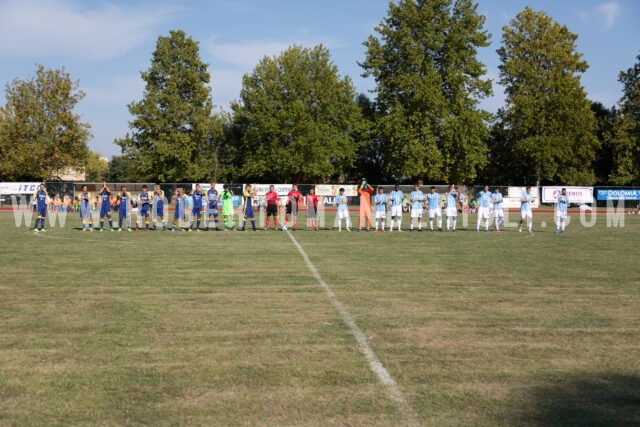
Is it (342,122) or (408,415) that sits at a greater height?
(342,122)

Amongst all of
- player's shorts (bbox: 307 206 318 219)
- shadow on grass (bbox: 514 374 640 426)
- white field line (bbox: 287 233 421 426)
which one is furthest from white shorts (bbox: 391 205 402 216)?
shadow on grass (bbox: 514 374 640 426)

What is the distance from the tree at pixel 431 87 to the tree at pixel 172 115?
16994 millimetres

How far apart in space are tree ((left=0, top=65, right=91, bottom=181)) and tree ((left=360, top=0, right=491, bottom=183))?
30.2 m

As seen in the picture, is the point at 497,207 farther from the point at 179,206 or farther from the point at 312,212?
the point at 179,206

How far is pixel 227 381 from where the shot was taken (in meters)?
5.21

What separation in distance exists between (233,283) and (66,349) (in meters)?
4.64

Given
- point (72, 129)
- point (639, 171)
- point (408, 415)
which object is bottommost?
point (408, 415)

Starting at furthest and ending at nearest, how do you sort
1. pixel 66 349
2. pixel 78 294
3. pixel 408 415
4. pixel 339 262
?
pixel 339 262 < pixel 78 294 < pixel 66 349 < pixel 408 415

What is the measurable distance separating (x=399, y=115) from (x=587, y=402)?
50.2m

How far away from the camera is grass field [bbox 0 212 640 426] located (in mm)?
4617

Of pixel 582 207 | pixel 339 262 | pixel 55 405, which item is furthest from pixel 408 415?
pixel 582 207

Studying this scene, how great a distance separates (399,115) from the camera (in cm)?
5372

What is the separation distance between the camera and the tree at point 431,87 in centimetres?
5334

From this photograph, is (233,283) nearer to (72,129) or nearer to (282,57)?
(282,57)
